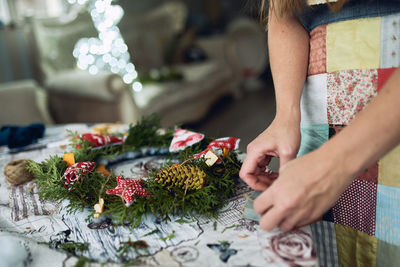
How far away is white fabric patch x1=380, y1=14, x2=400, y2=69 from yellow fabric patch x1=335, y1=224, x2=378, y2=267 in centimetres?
30

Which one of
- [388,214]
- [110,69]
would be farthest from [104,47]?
[388,214]

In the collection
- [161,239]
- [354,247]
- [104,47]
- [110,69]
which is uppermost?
[104,47]

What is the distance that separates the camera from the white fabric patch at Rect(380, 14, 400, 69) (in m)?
0.54

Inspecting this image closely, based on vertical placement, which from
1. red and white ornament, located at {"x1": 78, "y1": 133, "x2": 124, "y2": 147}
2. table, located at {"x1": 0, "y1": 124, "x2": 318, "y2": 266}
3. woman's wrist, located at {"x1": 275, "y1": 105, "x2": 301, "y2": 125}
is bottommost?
table, located at {"x1": 0, "y1": 124, "x2": 318, "y2": 266}

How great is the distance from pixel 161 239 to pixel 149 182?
0.11 metres

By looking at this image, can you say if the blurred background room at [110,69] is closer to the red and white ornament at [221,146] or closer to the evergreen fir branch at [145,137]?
the evergreen fir branch at [145,137]

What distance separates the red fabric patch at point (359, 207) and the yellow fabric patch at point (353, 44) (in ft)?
0.69

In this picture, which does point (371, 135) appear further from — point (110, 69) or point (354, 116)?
point (110, 69)

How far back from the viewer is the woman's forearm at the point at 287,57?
63 cm

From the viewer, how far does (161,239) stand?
1.62 ft

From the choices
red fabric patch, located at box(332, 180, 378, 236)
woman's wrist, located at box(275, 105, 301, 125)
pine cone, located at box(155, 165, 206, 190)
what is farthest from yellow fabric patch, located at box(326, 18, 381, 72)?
pine cone, located at box(155, 165, 206, 190)

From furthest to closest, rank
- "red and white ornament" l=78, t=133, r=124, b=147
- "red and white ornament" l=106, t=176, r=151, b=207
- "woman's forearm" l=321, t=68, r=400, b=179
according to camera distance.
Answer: "red and white ornament" l=78, t=133, r=124, b=147 < "red and white ornament" l=106, t=176, r=151, b=207 < "woman's forearm" l=321, t=68, r=400, b=179

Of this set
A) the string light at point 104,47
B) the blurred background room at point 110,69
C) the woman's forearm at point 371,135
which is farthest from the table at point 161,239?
the string light at point 104,47

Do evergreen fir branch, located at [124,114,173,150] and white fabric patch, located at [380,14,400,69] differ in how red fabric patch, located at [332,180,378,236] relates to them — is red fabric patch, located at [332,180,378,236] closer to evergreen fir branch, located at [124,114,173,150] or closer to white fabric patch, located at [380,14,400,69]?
white fabric patch, located at [380,14,400,69]
